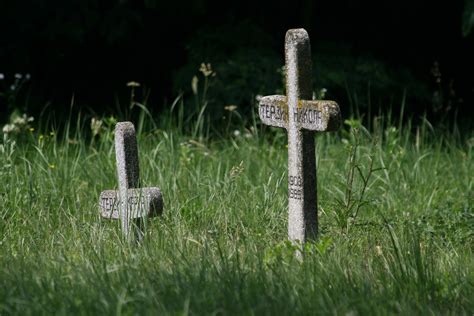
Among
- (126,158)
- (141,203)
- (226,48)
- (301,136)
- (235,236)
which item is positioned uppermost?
(226,48)

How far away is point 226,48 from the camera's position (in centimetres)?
989

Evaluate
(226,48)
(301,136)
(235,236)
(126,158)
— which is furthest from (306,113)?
(226,48)

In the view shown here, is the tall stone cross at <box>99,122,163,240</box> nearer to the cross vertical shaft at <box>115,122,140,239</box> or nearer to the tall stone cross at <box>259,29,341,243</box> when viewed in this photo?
the cross vertical shaft at <box>115,122,140,239</box>

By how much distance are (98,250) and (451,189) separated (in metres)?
3.02

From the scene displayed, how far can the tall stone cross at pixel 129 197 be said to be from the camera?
5.16 meters

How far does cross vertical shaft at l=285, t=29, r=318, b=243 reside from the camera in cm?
512

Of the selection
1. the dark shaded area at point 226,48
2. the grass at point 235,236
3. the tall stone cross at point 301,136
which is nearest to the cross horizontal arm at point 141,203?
the grass at point 235,236

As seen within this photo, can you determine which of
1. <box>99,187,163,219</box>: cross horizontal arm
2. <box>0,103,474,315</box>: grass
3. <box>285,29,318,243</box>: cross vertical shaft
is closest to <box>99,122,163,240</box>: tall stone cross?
<box>99,187,163,219</box>: cross horizontal arm

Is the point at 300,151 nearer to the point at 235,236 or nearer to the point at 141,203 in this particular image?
the point at 235,236

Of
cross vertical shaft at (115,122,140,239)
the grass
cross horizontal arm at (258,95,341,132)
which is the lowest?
the grass

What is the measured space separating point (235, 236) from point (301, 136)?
2.48ft

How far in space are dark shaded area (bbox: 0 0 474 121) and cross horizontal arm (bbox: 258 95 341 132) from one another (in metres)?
3.59

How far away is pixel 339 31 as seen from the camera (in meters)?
10.8

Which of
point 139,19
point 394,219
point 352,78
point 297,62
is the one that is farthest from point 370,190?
point 139,19
